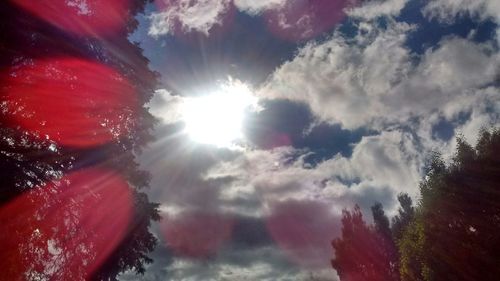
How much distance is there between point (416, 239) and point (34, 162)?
25831 mm

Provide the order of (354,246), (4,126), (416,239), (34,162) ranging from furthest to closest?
(354,246), (416,239), (34,162), (4,126)

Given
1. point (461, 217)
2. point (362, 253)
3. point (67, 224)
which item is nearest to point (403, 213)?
point (362, 253)

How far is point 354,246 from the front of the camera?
45.8 metres

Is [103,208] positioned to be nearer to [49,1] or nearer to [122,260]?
[122,260]

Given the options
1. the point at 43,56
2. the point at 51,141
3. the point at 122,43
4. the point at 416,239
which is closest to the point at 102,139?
the point at 51,141

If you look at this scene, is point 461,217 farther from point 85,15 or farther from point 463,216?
point 85,15

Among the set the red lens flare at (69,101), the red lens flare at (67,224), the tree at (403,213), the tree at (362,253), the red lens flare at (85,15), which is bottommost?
the red lens flare at (67,224)

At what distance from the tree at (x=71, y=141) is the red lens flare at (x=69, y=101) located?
0.08 ft

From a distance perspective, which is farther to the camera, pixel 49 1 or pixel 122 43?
pixel 122 43

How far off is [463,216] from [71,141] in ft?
72.1

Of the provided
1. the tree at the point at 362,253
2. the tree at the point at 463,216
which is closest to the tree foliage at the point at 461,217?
the tree at the point at 463,216

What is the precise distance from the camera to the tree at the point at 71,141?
859 cm

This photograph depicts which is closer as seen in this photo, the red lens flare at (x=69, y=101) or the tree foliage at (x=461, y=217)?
the red lens flare at (x=69, y=101)

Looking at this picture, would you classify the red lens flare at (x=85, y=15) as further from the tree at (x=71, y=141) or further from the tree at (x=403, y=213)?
the tree at (x=403, y=213)
